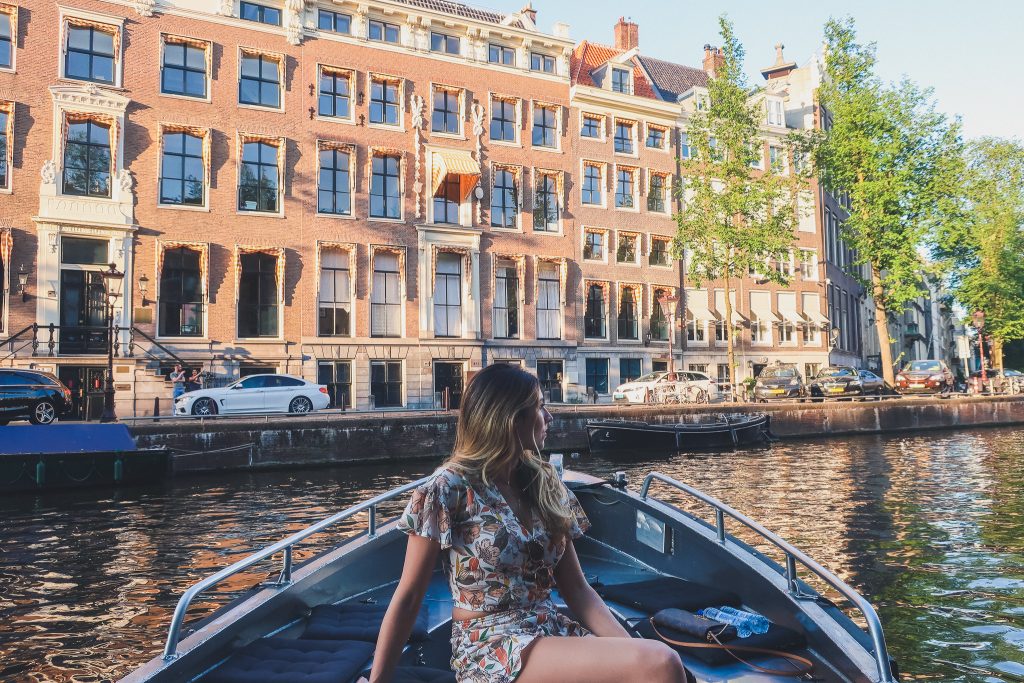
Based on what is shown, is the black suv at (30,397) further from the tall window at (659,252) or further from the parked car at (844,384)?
the parked car at (844,384)

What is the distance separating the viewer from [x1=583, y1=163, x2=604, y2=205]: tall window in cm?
3588

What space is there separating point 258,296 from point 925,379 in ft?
100

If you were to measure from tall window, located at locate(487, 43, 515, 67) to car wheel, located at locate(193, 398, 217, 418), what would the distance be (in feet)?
64.5

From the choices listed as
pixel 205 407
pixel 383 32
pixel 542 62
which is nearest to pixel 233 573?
pixel 205 407

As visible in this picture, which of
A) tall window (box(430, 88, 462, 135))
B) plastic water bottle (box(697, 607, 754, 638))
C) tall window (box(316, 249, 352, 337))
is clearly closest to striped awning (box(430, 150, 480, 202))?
tall window (box(430, 88, 462, 135))

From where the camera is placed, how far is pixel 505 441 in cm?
259

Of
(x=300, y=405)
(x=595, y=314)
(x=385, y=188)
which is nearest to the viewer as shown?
(x=300, y=405)

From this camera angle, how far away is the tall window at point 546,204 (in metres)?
34.4

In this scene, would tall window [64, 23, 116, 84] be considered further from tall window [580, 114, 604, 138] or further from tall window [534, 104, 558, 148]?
tall window [580, 114, 604, 138]

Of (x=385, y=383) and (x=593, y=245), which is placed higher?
(x=593, y=245)

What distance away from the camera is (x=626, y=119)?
37.2 m

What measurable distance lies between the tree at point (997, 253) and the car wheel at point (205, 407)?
3767 centimetres

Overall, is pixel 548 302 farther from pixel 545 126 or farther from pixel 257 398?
pixel 257 398

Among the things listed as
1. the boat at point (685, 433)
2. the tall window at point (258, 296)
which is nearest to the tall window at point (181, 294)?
the tall window at point (258, 296)
